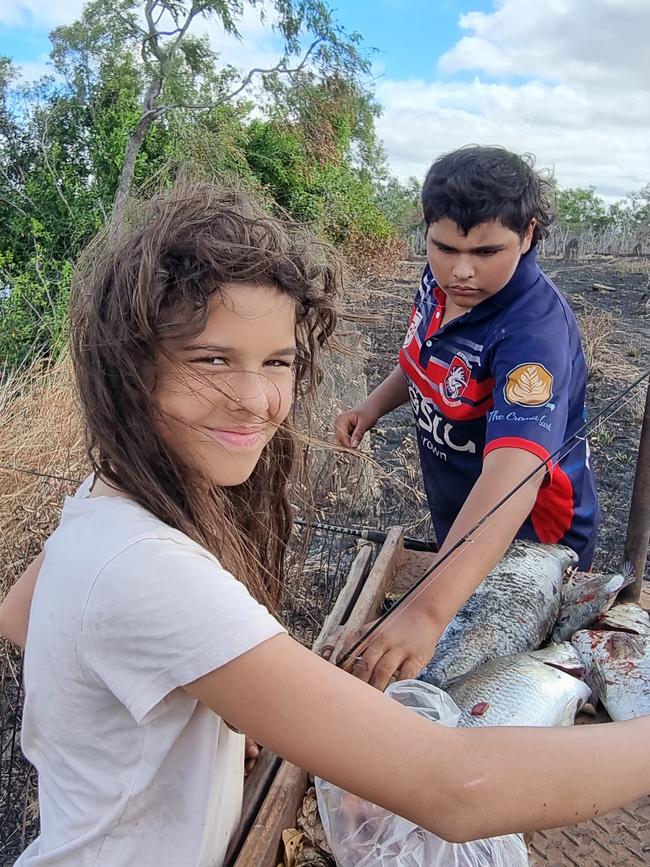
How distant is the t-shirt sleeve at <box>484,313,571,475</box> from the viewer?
1768 millimetres

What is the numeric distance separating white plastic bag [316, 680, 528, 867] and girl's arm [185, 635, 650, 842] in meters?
0.25

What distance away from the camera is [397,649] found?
1522 millimetres

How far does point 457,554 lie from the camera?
168cm

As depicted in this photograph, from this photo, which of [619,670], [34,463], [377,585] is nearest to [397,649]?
[377,585]

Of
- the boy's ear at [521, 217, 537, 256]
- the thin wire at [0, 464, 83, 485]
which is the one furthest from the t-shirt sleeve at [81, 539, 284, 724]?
the thin wire at [0, 464, 83, 485]

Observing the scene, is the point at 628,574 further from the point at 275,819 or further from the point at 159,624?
the point at 159,624

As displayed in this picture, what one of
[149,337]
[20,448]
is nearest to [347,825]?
[149,337]

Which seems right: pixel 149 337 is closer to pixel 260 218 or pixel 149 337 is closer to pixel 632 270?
pixel 260 218

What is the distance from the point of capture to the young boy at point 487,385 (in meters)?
1.68

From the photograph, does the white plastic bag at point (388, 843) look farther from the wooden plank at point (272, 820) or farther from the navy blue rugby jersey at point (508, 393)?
the navy blue rugby jersey at point (508, 393)

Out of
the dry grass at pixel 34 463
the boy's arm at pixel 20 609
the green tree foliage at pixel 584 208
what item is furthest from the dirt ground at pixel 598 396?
the green tree foliage at pixel 584 208

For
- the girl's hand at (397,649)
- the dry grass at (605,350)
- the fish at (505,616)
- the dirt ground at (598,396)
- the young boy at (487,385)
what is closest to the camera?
the girl's hand at (397,649)

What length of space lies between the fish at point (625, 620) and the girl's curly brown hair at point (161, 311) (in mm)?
1003

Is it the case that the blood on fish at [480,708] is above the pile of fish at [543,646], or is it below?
below
